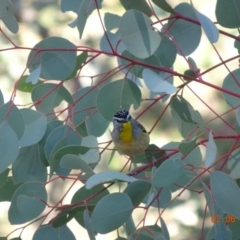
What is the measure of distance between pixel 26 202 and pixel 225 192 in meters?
0.49

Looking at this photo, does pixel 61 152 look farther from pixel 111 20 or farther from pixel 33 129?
pixel 111 20

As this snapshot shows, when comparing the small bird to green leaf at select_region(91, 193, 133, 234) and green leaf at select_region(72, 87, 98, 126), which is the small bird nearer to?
green leaf at select_region(72, 87, 98, 126)

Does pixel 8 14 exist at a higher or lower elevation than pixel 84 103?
higher

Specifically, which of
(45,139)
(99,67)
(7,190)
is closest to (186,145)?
(45,139)

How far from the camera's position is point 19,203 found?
1.48 metres

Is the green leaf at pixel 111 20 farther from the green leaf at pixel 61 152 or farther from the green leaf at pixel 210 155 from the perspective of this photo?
the green leaf at pixel 210 155

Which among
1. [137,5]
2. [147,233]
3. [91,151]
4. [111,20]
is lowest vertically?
[147,233]

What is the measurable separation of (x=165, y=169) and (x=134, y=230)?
342mm

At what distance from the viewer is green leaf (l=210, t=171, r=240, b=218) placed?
1325mm

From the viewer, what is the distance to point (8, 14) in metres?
1.63

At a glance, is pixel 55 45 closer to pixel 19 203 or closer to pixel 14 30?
pixel 14 30

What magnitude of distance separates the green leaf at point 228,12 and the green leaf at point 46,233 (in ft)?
2.24

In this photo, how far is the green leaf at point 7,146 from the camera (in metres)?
1.43

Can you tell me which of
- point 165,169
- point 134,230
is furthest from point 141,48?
point 134,230
